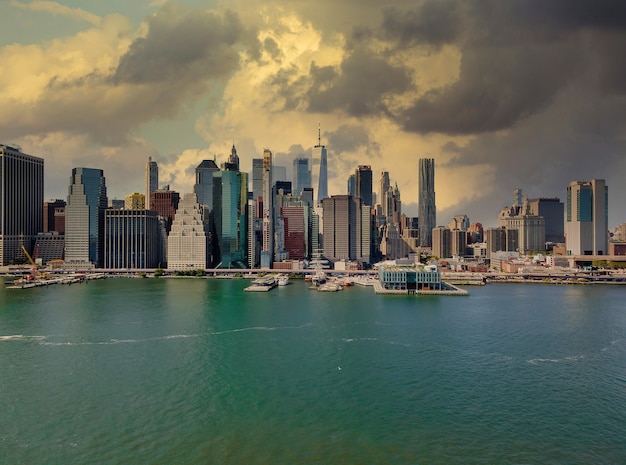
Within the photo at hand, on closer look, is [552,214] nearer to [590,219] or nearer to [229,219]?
[590,219]

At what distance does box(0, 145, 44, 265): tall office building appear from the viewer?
100m

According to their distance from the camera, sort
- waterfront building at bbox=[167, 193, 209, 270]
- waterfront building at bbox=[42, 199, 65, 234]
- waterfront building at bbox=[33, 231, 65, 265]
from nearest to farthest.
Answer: waterfront building at bbox=[167, 193, 209, 270]
waterfront building at bbox=[33, 231, 65, 265]
waterfront building at bbox=[42, 199, 65, 234]

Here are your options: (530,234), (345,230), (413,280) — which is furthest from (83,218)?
(530,234)

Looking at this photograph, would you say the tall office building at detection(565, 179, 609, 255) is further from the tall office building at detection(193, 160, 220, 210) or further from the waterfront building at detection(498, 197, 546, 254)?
the tall office building at detection(193, 160, 220, 210)

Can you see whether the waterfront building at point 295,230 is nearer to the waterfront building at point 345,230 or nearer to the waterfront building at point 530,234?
the waterfront building at point 345,230

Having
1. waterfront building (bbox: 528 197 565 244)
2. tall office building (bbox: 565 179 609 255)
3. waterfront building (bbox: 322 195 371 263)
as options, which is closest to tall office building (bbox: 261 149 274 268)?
waterfront building (bbox: 322 195 371 263)

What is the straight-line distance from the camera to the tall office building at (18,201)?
328 feet

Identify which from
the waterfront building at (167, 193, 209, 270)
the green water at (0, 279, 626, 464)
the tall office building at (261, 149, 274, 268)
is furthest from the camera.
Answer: the tall office building at (261, 149, 274, 268)

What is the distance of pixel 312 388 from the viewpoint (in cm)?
2273

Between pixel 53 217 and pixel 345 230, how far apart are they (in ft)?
243

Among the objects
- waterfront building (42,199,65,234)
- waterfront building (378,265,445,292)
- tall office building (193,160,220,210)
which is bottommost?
waterfront building (378,265,445,292)

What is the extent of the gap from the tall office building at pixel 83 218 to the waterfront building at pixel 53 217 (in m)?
21.5

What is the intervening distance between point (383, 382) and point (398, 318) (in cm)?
1819

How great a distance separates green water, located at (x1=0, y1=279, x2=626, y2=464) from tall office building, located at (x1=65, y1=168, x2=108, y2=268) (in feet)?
192
